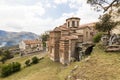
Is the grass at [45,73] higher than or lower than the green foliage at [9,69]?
higher

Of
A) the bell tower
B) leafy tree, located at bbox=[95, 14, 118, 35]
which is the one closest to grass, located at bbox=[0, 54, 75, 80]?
leafy tree, located at bbox=[95, 14, 118, 35]

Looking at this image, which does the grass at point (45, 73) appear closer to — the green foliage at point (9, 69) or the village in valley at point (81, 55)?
the village in valley at point (81, 55)

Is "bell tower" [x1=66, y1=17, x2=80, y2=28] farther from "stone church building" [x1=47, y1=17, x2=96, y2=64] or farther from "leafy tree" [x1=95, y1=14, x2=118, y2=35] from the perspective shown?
"leafy tree" [x1=95, y1=14, x2=118, y2=35]

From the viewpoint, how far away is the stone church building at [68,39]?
138ft

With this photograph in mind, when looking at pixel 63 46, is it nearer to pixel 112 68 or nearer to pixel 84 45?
pixel 84 45

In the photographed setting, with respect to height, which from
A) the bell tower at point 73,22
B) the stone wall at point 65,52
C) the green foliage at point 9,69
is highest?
the bell tower at point 73,22

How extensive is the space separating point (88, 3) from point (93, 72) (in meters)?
12.2

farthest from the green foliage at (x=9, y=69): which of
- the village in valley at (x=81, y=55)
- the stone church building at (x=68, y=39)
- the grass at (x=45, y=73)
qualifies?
the stone church building at (x=68, y=39)

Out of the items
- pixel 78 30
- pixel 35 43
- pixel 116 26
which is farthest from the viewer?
pixel 35 43

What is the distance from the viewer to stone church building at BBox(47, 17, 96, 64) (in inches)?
1651

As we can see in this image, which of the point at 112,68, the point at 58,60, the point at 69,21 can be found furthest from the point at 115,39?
the point at 69,21

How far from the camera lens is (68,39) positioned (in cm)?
4209

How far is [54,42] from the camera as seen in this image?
47.8 metres

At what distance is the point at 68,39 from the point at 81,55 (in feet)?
17.6
